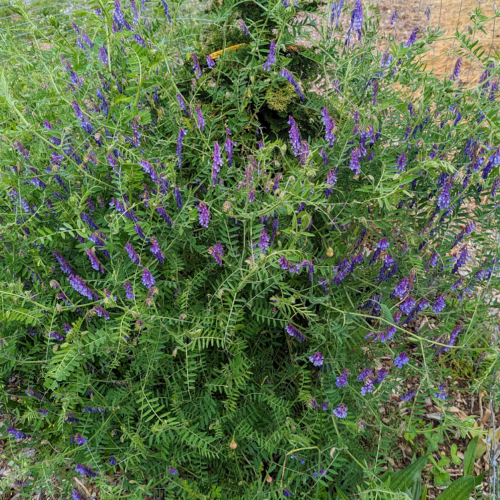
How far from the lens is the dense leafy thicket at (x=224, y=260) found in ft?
5.70

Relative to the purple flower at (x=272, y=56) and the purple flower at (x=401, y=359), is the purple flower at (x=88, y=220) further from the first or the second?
the purple flower at (x=401, y=359)

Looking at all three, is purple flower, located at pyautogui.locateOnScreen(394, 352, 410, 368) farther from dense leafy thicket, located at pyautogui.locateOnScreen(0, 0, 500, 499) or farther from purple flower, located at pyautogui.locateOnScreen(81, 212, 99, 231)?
purple flower, located at pyautogui.locateOnScreen(81, 212, 99, 231)

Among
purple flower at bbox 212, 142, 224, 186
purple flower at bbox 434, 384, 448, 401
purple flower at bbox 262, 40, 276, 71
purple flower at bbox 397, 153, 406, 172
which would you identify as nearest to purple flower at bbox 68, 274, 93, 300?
purple flower at bbox 212, 142, 224, 186

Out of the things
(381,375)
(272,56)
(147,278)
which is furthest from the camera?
(272,56)

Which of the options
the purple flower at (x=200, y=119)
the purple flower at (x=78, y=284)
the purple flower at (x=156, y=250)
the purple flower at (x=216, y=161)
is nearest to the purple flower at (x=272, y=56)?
the purple flower at (x=200, y=119)

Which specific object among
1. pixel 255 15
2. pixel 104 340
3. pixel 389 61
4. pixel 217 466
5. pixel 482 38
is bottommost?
pixel 217 466

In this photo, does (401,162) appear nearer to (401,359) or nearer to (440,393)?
(401,359)

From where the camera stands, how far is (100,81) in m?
2.00

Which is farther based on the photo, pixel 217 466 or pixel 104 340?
pixel 217 466

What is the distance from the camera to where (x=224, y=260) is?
5.80 feet

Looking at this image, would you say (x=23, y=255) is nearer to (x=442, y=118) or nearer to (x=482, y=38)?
(x=442, y=118)

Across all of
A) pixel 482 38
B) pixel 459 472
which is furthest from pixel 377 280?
pixel 482 38

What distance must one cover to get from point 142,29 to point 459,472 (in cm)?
278

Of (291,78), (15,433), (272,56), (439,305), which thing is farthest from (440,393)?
(15,433)
